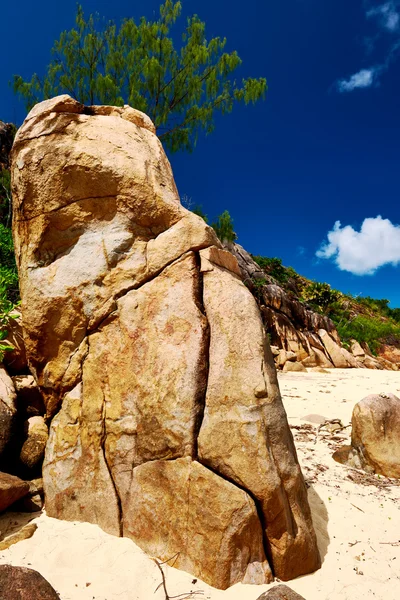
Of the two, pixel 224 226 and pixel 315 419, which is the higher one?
pixel 224 226

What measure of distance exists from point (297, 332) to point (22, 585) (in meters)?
20.3

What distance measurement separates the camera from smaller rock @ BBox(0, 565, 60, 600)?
2.14 meters

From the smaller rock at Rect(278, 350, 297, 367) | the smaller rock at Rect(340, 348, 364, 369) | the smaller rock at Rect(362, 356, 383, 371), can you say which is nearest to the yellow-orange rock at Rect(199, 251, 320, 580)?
the smaller rock at Rect(278, 350, 297, 367)

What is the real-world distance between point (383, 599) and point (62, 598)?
2294 millimetres

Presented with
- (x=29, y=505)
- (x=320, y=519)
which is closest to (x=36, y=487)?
(x=29, y=505)

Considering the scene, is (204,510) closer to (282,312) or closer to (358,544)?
(358,544)

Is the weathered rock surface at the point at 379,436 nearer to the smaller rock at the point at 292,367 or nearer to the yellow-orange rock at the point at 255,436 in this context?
the yellow-orange rock at the point at 255,436

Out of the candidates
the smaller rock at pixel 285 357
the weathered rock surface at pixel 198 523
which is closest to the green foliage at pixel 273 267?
the smaller rock at pixel 285 357

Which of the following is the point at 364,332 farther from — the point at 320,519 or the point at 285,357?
the point at 320,519

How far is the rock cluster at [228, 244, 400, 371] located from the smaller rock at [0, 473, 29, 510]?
15596 millimetres

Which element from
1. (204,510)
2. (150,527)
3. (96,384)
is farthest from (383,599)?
(96,384)

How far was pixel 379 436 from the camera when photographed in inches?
196

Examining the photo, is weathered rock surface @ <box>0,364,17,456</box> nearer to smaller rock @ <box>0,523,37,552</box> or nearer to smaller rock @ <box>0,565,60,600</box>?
smaller rock @ <box>0,523,37,552</box>

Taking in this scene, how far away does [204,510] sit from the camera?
276 centimetres
